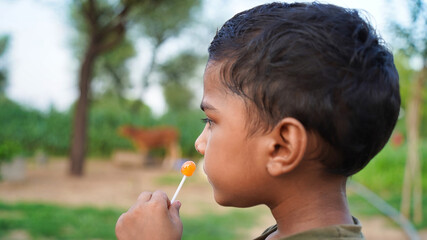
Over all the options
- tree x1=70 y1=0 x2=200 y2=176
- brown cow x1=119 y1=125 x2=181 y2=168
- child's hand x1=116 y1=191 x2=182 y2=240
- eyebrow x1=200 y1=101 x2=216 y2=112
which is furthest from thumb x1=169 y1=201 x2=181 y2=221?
brown cow x1=119 y1=125 x2=181 y2=168

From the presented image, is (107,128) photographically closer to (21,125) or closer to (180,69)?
(21,125)

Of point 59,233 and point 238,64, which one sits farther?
point 59,233

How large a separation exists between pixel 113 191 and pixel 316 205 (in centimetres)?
652

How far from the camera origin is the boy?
35.4 inches

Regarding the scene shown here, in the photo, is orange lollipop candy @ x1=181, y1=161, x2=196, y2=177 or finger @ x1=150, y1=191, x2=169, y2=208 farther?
orange lollipop candy @ x1=181, y1=161, x2=196, y2=177

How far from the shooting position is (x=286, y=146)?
0.94 meters

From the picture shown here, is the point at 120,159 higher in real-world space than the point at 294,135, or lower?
higher

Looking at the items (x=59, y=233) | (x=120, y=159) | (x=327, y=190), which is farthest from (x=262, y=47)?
(x=120, y=159)

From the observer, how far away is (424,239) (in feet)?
16.1

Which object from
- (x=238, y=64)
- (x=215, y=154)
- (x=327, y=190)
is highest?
(x=238, y=64)

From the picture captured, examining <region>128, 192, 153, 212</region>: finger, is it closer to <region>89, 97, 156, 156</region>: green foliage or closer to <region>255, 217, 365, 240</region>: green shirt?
<region>255, 217, 365, 240</region>: green shirt

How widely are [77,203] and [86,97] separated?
3.24 meters

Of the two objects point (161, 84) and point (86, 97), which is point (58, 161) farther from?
point (161, 84)

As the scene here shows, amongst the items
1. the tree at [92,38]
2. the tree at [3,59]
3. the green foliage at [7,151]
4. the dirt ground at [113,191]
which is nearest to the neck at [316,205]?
the dirt ground at [113,191]
